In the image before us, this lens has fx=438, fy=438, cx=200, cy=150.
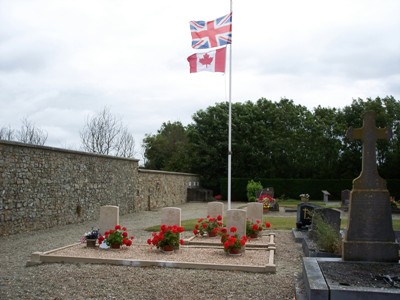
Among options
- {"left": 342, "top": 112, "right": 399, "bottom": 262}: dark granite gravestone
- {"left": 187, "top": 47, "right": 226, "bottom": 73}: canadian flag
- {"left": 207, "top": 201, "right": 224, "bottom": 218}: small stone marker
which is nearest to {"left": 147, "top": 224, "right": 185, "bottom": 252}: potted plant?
{"left": 342, "top": 112, "right": 399, "bottom": 262}: dark granite gravestone

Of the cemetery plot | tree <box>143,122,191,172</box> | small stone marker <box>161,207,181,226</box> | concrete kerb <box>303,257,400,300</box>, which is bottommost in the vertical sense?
the cemetery plot

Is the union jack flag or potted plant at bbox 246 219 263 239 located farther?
the union jack flag

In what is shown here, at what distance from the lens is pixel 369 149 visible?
7324mm

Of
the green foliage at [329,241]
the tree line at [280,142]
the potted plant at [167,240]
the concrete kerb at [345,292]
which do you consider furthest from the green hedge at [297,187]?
the concrete kerb at [345,292]

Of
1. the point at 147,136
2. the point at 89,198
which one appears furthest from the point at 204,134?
the point at 89,198

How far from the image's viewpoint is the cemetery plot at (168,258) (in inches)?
325

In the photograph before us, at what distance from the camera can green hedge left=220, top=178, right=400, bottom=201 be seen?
35125mm

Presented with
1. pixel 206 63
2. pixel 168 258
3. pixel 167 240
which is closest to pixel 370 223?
pixel 168 258

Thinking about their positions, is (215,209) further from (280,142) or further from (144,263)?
(280,142)

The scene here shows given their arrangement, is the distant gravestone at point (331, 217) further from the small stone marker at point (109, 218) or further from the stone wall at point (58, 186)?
the stone wall at point (58, 186)

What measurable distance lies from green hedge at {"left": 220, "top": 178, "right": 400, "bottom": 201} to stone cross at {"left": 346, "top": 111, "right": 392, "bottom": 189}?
28535 mm

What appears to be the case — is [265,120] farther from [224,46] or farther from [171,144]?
[224,46]

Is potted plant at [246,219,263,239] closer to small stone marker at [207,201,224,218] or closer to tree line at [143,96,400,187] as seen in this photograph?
small stone marker at [207,201,224,218]

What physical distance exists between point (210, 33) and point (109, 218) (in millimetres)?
9092
